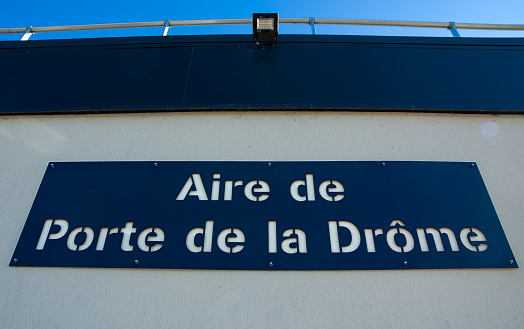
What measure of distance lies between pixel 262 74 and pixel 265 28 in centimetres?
46

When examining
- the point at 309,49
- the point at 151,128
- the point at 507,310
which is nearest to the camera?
the point at 507,310

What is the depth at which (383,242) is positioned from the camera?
242 cm

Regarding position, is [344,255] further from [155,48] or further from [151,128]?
[155,48]

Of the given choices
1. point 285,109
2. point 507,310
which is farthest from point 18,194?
point 507,310

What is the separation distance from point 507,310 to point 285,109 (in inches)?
79.7

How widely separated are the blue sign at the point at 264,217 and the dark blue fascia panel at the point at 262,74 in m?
0.57

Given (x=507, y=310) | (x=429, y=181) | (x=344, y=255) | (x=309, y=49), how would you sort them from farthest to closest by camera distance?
(x=309, y=49) < (x=429, y=181) < (x=344, y=255) < (x=507, y=310)

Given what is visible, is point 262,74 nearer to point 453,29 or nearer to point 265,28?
point 265,28

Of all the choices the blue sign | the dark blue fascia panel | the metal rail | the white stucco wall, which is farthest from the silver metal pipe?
the blue sign

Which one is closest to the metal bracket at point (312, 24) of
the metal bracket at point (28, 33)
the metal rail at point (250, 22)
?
the metal rail at point (250, 22)

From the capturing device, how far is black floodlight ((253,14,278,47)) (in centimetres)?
331

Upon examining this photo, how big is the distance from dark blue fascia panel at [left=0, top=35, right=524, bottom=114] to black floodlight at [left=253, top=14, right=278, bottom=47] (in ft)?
0.31

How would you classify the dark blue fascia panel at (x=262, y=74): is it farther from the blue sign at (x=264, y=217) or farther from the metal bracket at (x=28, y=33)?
the blue sign at (x=264, y=217)

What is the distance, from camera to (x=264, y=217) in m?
2.52
